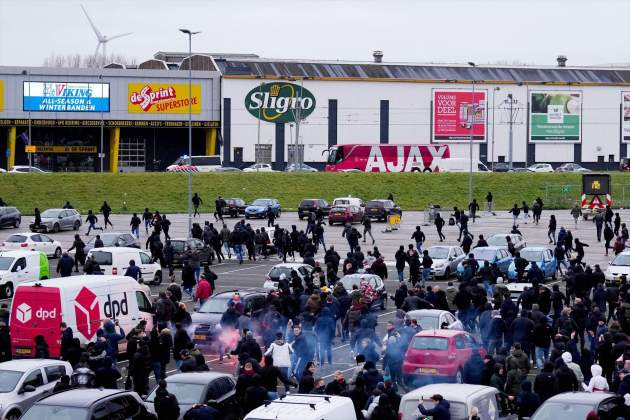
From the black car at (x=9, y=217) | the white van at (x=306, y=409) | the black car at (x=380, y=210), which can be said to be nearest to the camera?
the white van at (x=306, y=409)

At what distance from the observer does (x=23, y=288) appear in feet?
79.5

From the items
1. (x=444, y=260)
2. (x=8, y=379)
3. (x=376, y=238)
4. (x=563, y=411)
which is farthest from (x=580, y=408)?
(x=376, y=238)

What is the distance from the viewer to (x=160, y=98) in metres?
93.6

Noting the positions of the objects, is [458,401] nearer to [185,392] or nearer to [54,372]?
[185,392]

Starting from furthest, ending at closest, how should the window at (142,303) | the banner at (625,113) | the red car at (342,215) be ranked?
the banner at (625,113) → the red car at (342,215) → the window at (142,303)

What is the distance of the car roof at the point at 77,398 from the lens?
15625mm

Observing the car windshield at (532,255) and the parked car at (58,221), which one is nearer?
the car windshield at (532,255)

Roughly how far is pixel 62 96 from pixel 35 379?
244 feet

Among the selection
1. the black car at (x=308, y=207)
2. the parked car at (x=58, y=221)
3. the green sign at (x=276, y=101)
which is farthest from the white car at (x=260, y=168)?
the parked car at (x=58, y=221)

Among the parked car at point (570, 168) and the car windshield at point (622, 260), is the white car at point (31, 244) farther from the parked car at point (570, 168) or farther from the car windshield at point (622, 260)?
the parked car at point (570, 168)

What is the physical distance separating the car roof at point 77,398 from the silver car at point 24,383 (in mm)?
2643

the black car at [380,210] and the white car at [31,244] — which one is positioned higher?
the black car at [380,210]

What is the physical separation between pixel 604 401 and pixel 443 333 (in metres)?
6.30

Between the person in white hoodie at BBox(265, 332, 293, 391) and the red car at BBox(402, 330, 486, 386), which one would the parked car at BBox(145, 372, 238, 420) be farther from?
the red car at BBox(402, 330, 486, 386)
